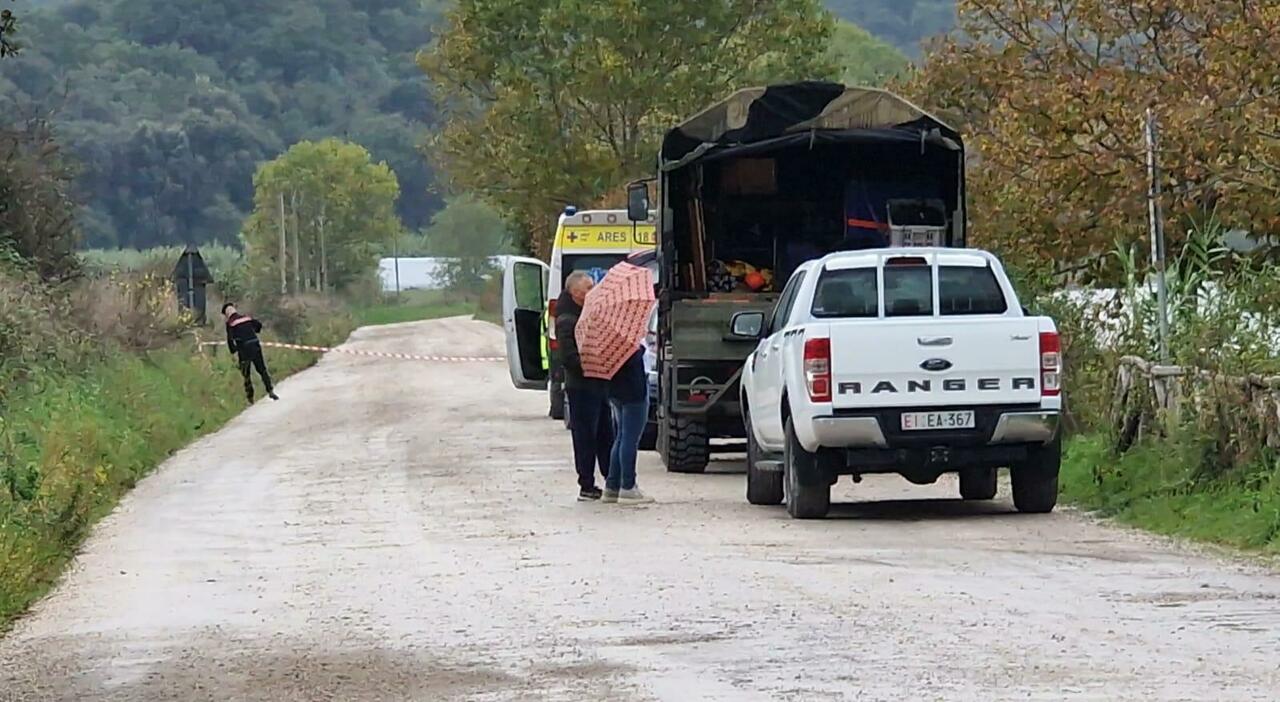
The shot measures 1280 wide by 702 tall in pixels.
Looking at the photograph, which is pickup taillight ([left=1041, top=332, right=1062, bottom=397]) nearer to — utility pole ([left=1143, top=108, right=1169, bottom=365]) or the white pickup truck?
the white pickup truck

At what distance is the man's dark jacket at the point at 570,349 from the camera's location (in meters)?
17.8

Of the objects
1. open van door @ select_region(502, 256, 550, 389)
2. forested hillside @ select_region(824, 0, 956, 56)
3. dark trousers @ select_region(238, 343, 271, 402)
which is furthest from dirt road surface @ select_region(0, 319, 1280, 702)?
forested hillside @ select_region(824, 0, 956, 56)

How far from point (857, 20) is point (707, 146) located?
159 metres

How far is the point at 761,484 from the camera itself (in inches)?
680

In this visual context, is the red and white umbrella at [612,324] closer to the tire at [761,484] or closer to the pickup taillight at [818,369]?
the tire at [761,484]

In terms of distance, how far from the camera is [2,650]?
10.8 meters

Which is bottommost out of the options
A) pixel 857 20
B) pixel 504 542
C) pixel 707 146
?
pixel 504 542

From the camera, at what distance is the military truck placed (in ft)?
65.7

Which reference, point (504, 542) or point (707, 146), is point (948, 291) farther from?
point (707, 146)

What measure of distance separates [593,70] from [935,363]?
32.5 m

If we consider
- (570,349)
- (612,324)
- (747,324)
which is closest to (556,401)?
(570,349)

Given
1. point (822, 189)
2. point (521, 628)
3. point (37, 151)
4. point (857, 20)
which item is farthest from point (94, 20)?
point (521, 628)

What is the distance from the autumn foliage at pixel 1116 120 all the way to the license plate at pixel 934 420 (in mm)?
4082

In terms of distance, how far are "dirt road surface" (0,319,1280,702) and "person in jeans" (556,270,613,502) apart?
46 cm
